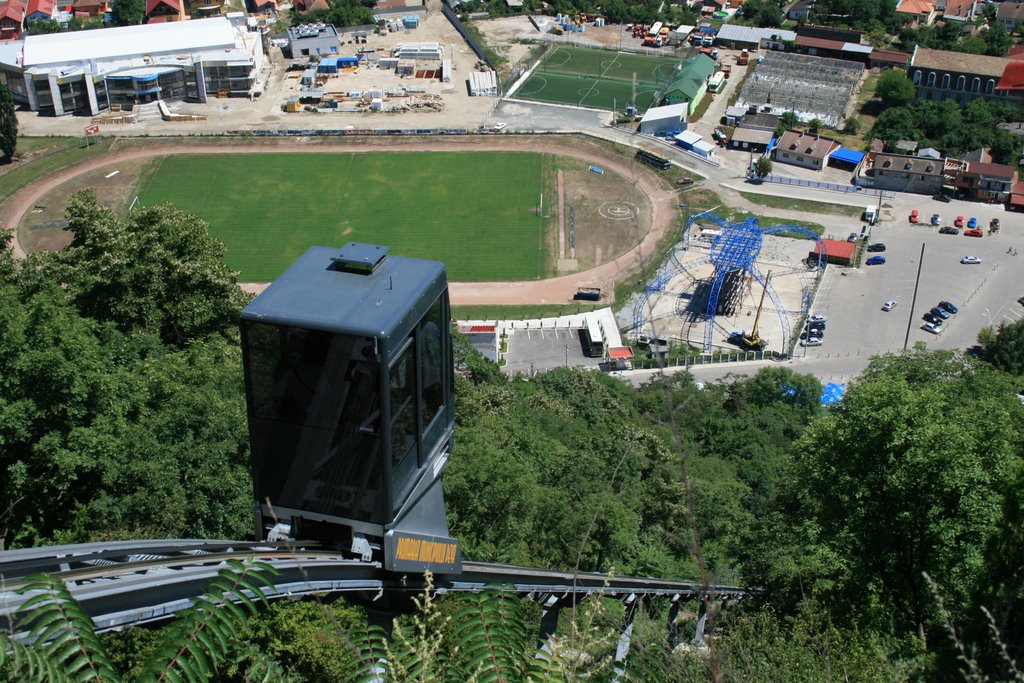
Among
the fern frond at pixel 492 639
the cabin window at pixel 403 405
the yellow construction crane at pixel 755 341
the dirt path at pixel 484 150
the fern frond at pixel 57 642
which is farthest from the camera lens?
the dirt path at pixel 484 150

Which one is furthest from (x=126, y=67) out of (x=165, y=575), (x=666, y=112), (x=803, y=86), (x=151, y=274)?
(x=165, y=575)

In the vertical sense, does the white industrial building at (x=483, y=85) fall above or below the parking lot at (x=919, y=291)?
above

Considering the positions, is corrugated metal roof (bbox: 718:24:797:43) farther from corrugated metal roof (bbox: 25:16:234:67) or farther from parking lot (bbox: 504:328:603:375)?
parking lot (bbox: 504:328:603:375)

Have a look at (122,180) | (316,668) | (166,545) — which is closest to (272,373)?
(166,545)

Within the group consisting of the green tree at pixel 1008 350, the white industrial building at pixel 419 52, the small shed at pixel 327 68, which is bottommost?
the green tree at pixel 1008 350

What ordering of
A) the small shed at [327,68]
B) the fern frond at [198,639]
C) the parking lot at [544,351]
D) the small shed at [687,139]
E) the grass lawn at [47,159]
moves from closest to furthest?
the fern frond at [198,639]
the parking lot at [544,351]
the grass lawn at [47,159]
the small shed at [687,139]
the small shed at [327,68]

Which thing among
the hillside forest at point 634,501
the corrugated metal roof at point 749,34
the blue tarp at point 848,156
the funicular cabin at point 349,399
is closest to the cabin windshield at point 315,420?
the funicular cabin at point 349,399

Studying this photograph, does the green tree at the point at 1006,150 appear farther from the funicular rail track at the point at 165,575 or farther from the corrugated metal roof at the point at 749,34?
the funicular rail track at the point at 165,575

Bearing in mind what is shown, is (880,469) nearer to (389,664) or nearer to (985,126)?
(389,664)
